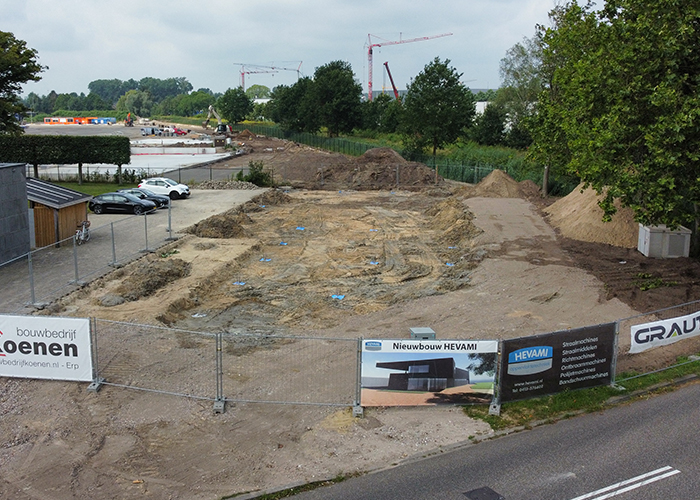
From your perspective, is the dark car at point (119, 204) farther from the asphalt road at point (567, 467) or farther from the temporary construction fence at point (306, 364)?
the asphalt road at point (567, 467)

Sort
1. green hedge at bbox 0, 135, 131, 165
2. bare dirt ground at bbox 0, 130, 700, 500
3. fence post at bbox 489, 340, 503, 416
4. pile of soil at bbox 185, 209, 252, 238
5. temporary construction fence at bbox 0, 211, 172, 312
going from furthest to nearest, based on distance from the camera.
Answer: green hedge at bbox 0, 135, 131, 165
pile of soil at bbox 185, 209, 252, 238
temporary construction fence at bbox 0, 211, 172, 312
fence post at bbox 489, 340, 503, 416
bare dirt ground at bbox 0, 130, 700, 500

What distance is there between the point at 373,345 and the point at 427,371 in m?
1.32

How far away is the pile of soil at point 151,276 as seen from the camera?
22.5 metres

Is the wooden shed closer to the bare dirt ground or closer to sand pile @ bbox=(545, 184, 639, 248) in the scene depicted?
the bare dirt ground

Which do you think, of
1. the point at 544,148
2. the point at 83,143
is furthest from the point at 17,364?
the point at 83,143

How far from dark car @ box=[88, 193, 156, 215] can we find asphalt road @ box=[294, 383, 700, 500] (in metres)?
30.5

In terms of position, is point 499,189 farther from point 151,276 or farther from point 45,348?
point 45,348

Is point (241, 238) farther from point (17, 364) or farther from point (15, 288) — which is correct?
point (17, 364)

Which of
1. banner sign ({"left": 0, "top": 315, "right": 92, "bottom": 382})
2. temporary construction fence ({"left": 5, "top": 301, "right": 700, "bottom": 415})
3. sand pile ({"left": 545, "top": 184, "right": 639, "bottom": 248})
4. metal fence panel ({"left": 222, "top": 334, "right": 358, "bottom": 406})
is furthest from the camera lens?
sand pile ({"left": 545, "top": 184, "right": 639, "bottom": 248})

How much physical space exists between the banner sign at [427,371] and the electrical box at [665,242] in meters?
15.6

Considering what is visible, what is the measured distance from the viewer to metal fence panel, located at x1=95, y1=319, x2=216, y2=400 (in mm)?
14805

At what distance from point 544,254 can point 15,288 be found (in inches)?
849

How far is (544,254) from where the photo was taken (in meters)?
28.3

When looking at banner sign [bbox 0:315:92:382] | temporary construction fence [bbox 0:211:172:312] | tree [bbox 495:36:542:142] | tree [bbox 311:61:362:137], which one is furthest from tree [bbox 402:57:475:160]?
banner sign [bbox 0:315:92:382]
